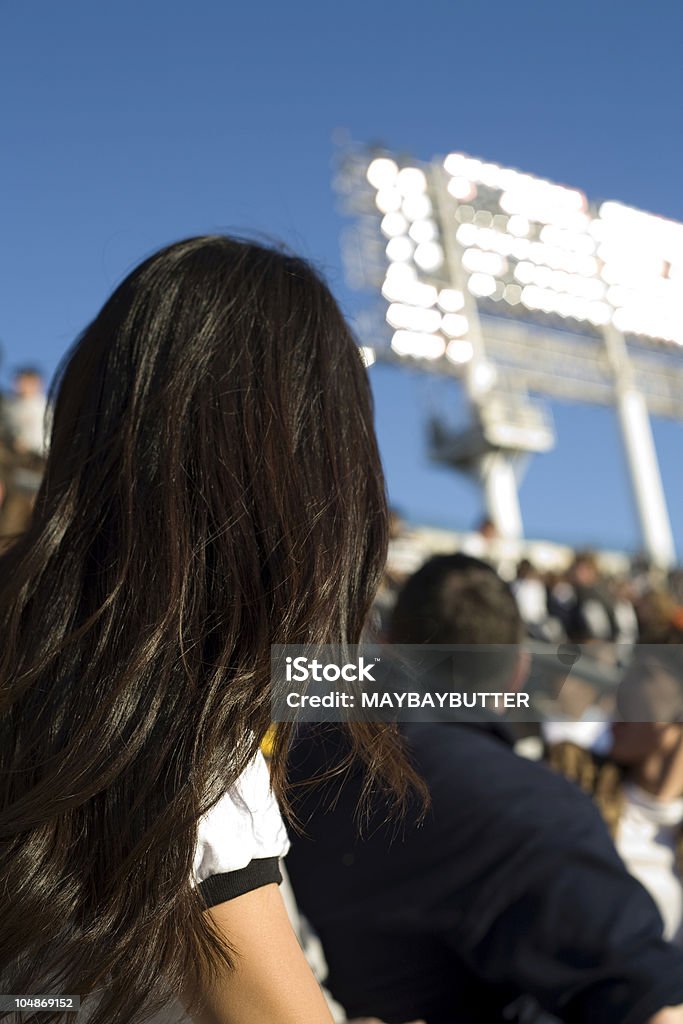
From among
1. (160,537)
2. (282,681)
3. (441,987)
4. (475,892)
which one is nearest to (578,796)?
(475,892)

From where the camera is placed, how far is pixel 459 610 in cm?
162

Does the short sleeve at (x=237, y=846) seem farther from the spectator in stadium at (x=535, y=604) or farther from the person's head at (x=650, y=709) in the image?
the spectator in stadium at (x=535, y=604)

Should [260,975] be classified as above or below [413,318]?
below

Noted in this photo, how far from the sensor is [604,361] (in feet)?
63.2

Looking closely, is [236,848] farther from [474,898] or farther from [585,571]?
[585,571]

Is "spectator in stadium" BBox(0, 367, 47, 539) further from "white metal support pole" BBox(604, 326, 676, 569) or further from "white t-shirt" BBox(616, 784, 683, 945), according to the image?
"white metal support pole" BBox(604, 326, 676, 569)

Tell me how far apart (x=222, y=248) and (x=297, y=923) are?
149cm

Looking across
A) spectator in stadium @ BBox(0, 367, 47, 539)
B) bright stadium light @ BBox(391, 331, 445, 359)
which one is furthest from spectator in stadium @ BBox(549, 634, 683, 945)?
bright stadium light @ BBox(391, 331, 445, 359)

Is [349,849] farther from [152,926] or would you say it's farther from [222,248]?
[222,248]

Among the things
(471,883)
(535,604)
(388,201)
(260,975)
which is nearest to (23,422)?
(535,604)

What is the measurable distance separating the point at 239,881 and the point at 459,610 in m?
0.98

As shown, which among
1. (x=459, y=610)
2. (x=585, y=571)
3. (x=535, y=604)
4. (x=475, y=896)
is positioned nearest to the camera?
(x=475, y=896)

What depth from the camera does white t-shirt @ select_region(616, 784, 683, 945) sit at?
181cm

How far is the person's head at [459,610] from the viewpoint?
5.18 ft
